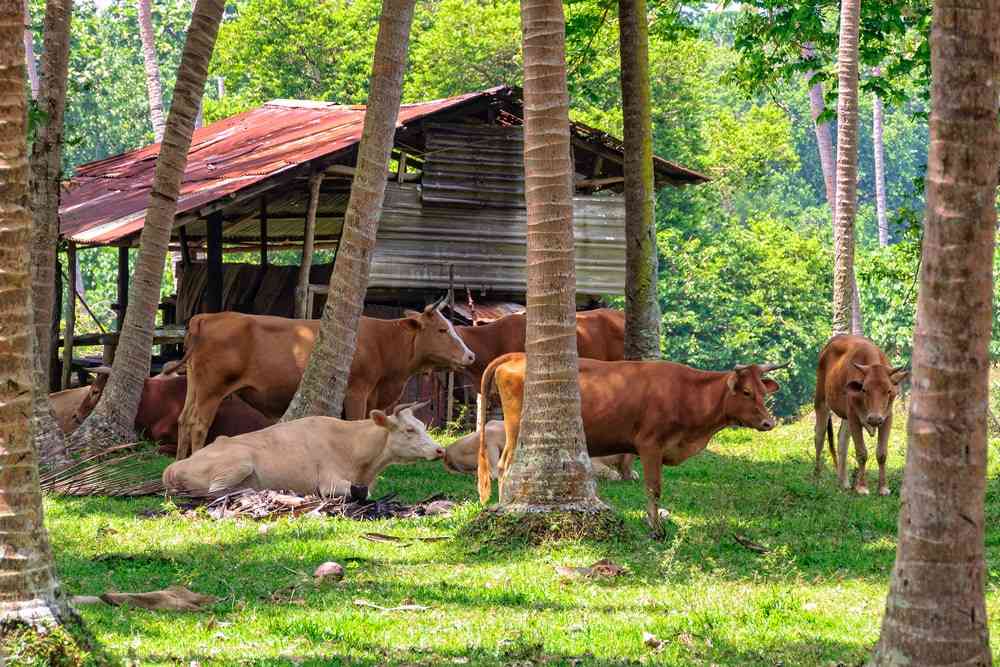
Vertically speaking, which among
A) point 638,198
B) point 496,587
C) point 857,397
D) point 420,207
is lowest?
point 496,587

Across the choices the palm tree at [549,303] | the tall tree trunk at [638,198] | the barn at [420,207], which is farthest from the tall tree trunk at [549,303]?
the barn at [420,207]

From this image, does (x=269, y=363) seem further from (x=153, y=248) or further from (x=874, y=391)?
(x=874, y=391)

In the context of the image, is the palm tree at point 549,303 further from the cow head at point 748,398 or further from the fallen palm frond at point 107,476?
the fallen palm frond at point 107,476

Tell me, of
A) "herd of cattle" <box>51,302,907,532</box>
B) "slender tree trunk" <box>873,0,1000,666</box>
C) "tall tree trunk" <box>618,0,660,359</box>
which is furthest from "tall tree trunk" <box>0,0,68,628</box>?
"tall tree trunk" <box>618,0,660,359</box>

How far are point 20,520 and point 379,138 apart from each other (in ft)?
29.5

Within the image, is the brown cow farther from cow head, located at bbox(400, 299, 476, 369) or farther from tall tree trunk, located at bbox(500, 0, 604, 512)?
tall tree trunk, located at bbox(500, 0, 604, 512)

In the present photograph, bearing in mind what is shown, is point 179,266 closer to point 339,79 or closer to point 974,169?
point 339,79

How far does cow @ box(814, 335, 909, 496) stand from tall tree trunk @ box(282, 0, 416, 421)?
5223 mm

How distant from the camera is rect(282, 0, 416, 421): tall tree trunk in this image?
49.6 feet

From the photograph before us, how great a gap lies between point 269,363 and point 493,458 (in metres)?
3.27

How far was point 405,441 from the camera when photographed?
14141mm

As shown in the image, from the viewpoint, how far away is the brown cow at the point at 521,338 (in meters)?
19.2

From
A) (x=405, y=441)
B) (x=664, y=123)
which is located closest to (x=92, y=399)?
(x=405, y=441)

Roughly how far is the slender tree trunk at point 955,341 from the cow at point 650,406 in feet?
20.7
